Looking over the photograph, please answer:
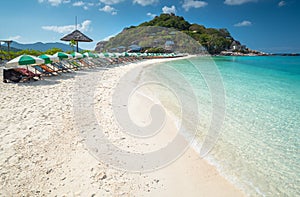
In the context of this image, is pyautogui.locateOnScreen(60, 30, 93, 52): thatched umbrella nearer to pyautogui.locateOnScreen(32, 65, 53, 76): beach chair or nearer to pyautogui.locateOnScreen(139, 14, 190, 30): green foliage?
pyautogui.locateOnScreen(32, 65, 53, 76): beach chair

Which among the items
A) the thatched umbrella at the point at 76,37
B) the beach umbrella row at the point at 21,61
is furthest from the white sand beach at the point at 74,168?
the thatched umbrella at the point at 76,37

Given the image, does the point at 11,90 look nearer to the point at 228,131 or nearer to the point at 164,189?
the point at 164,189

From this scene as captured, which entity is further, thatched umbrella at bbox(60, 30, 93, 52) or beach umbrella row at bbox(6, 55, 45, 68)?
thatched umbrella at bbox(60, 30, 93, 52)

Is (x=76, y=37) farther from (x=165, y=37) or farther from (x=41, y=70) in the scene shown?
(x=165, y=37)

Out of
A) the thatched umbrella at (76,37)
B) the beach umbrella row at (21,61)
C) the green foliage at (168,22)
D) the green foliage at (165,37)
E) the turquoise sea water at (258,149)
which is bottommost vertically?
the turquoise sea water at (258,149)

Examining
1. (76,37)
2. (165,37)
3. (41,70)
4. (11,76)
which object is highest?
(165,37)

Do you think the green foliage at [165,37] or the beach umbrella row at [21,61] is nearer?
the beach umbrella row at [21,61]

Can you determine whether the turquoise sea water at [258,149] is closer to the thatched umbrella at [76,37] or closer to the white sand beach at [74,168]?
the white sand beach at [74,168]

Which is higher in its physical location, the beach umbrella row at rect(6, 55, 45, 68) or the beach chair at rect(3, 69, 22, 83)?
the beach umbrella row at rect(6, 55, 45, 68)

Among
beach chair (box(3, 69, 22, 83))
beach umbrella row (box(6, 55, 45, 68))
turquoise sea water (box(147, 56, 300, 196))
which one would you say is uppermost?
beach umbrella row (box(6, 55, 45, 68))

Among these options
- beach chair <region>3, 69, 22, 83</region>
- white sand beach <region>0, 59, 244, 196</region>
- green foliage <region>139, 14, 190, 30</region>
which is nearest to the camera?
white sand beach <region>0, 59, 244, 196</region>

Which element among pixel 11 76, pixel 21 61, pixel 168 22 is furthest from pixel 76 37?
pixel 168 22

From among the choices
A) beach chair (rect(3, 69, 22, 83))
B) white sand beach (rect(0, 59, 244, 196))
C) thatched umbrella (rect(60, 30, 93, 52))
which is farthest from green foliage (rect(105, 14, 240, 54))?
white sand beach (rect(0, 59, 244, 196))

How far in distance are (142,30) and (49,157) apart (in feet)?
251
